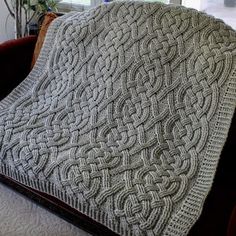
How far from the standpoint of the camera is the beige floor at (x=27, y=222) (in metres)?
1.71

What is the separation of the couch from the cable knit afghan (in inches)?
2.9

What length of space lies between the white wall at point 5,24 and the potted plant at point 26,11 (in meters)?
0.05

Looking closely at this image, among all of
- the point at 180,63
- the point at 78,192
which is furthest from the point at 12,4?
the point at 78,192

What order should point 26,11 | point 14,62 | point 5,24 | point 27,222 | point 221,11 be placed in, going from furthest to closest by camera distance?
point 5,24 < point 26,11 < point 221,11 < point 14,62 < point 27,222

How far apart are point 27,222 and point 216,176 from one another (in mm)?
911

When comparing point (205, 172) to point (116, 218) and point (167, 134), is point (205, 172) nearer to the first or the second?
point (167, 134)

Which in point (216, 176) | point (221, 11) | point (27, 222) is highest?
point (221, 11)

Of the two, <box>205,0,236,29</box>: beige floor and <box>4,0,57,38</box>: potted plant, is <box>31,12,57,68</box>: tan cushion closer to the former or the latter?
<box>4,0,57,38</box>: potted plant

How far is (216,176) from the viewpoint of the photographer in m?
1.46

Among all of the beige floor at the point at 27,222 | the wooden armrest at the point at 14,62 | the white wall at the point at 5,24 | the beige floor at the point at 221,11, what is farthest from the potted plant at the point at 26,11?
the beige floor at the point at 27,222

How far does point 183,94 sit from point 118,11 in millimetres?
575

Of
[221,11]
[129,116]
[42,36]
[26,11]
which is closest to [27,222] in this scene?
[129,116]

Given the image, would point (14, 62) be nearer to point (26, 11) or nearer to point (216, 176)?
point (26, 11)

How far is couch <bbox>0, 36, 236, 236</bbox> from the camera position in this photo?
49.1 inches
